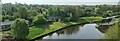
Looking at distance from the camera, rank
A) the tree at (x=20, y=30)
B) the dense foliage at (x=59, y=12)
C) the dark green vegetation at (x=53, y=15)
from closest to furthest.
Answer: the tree at (x=20, y=30), the dark green vegetation at (x=53, y=15), the dense foliage at (x=59, y=12)

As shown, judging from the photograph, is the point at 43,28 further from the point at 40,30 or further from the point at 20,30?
the point at 20,30

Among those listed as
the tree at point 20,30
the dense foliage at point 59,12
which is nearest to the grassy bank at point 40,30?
the tree at point 20,30

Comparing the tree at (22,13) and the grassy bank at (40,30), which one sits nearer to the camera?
the grassy bank at (40,30)

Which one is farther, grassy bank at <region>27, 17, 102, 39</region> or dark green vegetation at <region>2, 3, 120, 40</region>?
dark green vegetation at <region>2, 3, 120, 40</region>

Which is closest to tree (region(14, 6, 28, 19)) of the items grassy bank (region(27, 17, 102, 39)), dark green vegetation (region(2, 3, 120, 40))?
dark green vegetation (region(2, 3, 120, 40))

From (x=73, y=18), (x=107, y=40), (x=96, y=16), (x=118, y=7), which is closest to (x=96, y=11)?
(x=96, y=16)

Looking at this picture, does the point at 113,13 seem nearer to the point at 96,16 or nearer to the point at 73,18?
the point at 96,16

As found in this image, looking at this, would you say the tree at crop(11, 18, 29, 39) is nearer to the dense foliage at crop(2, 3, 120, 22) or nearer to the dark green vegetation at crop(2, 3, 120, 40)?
the dark green vegetation at crop(2, 3, 120, 40)

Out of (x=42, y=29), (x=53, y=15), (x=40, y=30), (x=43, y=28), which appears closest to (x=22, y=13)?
(x=53, y=15)

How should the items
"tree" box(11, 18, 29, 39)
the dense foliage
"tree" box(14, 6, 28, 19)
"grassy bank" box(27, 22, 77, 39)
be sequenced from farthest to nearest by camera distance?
the dense foliage, "tree" box(14, 6, 28, 19), "grassy bank" box(27, 22, 77, 39), "tree" box(11, 18, 29, 39)

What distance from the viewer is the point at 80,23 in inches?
276

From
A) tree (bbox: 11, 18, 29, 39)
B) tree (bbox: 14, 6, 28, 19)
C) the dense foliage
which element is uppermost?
tree (bbox: 11, 18, 29, 39)

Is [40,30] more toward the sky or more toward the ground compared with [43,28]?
more toward the sky

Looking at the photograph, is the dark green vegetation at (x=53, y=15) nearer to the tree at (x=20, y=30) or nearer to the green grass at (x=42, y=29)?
the green grass at (x=42, y=29)
